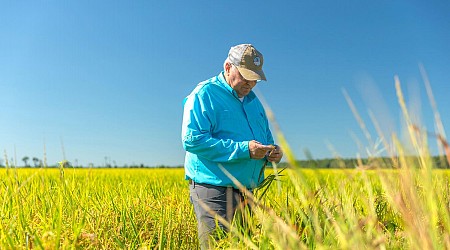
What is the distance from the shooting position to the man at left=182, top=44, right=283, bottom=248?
11.4 feet

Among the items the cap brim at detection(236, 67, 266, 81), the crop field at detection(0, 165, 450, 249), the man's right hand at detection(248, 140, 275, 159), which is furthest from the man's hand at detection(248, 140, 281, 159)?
the cap brim at detection(236, 67, 266, 81)

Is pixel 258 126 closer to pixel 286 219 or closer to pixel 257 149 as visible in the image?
pixel 257 149

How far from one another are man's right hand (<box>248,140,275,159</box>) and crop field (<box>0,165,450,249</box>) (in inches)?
8.4

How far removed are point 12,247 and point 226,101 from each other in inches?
77.2

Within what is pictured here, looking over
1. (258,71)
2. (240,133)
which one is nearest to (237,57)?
(258,71)

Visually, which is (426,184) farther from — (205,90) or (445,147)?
(205,90)

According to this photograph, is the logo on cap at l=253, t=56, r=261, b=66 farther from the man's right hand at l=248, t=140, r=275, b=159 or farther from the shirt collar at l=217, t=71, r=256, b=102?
the man's right hand at l=248, t=140, r=275, b=159

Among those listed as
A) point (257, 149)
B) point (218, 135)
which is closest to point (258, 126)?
point (218, 135)

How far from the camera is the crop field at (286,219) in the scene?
1466 mm

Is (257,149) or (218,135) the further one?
(218,135)

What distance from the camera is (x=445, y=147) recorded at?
1.37 meters

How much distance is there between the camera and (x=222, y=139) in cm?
356

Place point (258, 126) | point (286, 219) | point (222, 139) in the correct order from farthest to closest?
point (258, 126), point (222, 139), point (286, 219)

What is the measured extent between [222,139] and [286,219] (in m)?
1.03
